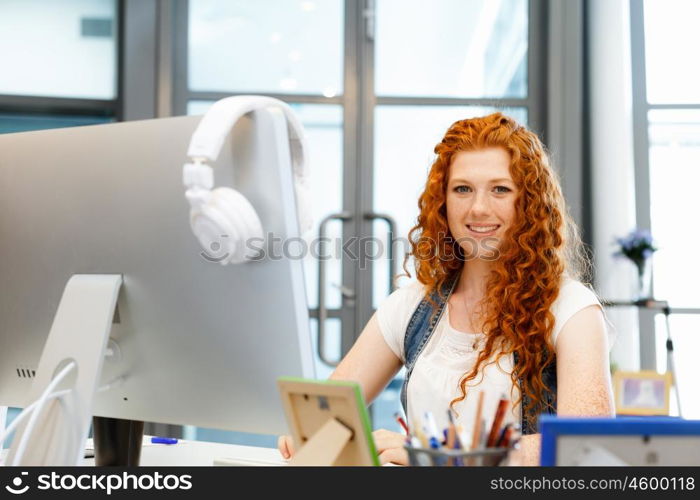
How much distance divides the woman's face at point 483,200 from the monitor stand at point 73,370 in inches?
29.1

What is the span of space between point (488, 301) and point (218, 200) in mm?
767

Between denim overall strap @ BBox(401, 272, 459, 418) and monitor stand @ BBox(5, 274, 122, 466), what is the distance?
70 centimetres

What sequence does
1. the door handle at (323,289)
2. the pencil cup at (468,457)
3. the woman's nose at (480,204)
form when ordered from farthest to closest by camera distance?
1. the door handle at (323,289)
2. the woman's nose at (480,204)
3. the pencil cup at (468,457)

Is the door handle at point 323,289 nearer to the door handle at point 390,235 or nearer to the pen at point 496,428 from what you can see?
the door handle at point 390,235

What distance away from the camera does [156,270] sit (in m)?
0.91

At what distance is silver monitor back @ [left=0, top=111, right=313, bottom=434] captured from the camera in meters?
0.84

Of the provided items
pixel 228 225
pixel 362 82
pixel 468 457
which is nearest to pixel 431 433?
pixel 468 457

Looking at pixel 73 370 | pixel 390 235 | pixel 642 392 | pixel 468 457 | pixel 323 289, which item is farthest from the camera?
pixel 390 235

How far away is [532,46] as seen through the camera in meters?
3.45

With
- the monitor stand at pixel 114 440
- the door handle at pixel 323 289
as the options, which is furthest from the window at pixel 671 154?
the monitor stand at pixel 114 440

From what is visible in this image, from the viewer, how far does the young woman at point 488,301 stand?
1.35 m

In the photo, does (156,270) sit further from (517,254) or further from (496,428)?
(517,254)

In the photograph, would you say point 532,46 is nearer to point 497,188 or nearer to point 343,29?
point 343,29
